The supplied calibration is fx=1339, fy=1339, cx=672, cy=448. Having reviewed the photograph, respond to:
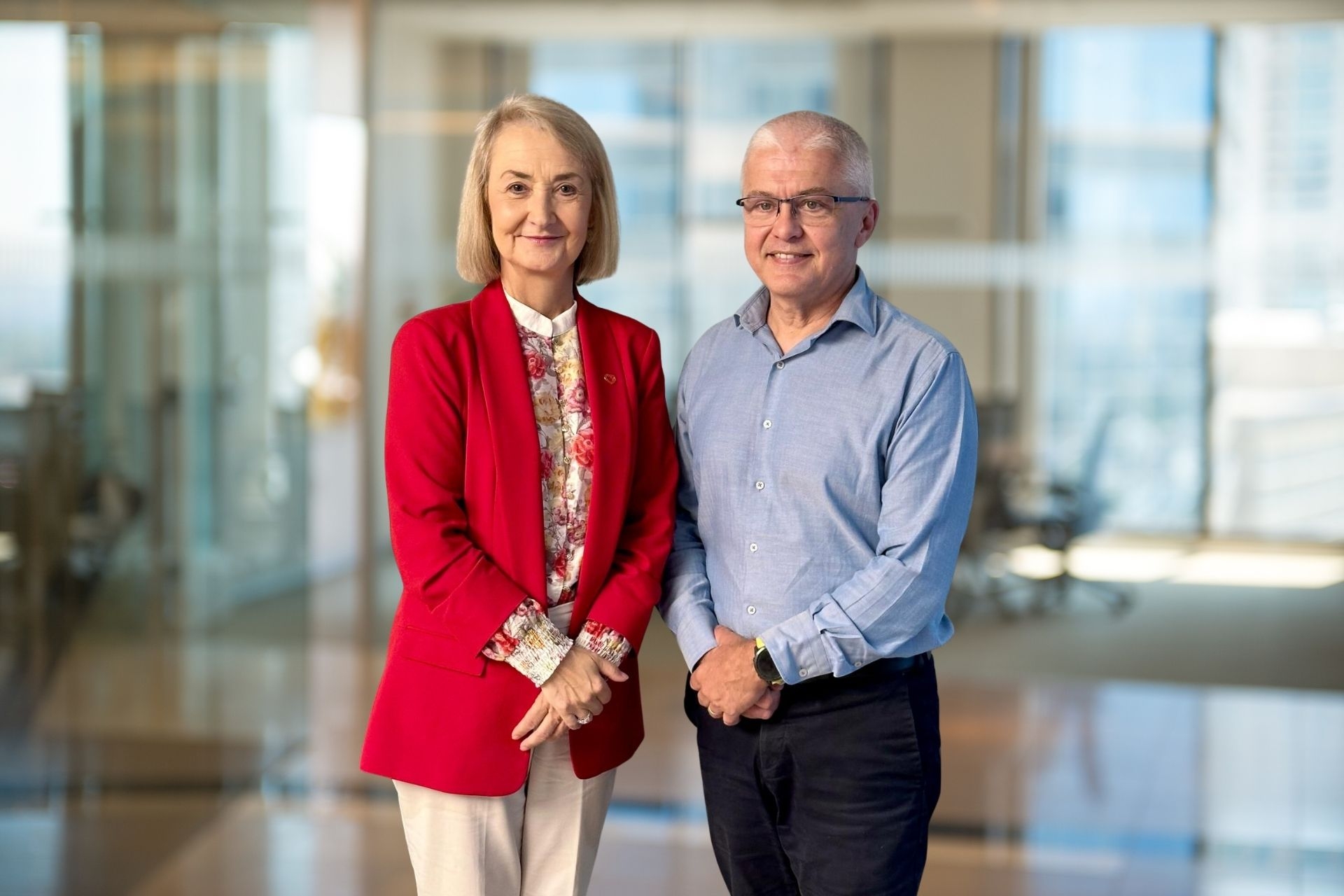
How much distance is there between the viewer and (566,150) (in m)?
1.92

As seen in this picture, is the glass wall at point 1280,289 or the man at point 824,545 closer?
the man at point 824,545

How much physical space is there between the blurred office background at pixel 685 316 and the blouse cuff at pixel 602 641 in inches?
112

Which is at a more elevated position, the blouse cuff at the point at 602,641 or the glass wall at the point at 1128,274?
the glass wall at the point at 1128,274

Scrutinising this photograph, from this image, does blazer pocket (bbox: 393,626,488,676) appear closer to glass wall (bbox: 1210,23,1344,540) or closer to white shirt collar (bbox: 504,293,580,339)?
white shirt collar (bbox: 504,293,580,339)

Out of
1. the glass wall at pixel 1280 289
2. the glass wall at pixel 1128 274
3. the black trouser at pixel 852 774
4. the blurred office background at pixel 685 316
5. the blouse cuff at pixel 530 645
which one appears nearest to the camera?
the blouse cuff at pixel 530 645

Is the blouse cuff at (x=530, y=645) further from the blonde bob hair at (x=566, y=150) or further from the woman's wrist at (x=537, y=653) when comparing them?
the blonde bob hair at (x=566, y=150)

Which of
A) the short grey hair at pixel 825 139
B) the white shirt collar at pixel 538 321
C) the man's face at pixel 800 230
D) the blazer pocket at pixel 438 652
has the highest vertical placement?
the short grey hair at pixel 825 139

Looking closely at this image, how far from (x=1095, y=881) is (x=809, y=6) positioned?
152 inches

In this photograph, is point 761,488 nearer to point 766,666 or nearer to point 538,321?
point 766,666

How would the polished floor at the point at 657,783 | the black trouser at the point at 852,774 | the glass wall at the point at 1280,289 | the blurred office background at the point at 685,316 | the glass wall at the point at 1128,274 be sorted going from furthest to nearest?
the glass wall at the point at 1128,274 < the glass wall at the point at 1280,289 < the blurred office background at the point at 685,316 < the polished floor at the point at 657,783 < the black trouser at the point at 852,774

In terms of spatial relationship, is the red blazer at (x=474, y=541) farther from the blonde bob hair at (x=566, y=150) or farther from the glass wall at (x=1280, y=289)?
the glass wall at (x=1280, y=289)

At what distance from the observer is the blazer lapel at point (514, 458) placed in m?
1.90

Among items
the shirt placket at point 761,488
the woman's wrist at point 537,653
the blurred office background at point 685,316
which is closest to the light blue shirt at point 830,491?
the shirt placket at point 761,488

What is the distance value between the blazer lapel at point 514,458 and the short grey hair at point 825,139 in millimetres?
465
